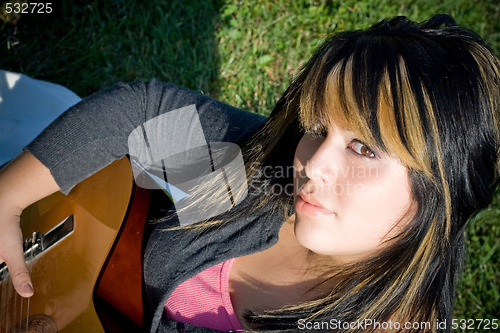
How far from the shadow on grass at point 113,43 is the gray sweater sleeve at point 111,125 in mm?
1068

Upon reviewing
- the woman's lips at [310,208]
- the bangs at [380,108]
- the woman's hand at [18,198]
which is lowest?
the woman's hand at [18,198]

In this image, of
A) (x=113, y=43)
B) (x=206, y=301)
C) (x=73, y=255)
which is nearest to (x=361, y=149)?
(x=206, y=301)

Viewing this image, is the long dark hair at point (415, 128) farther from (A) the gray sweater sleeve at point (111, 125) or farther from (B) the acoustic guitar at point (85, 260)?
(B) the acoustic guitar at point (85, 260)

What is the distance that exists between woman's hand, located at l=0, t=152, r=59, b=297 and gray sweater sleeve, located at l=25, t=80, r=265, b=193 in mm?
35

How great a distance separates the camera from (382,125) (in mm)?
1062

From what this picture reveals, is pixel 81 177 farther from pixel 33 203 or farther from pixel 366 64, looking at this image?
pixel 366 64

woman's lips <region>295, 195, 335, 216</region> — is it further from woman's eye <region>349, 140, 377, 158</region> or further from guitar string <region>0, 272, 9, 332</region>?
guitar string <region>0, 272, 9, 332</region>

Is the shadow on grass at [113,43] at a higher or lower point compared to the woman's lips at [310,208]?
higher

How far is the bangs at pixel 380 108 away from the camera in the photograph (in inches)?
40.8

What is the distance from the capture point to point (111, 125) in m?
1.52

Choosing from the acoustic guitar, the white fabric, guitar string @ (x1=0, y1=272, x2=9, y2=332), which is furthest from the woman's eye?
the white fabric

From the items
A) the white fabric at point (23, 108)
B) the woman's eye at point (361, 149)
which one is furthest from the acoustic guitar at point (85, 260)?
the woman's eye at point (361, 149)

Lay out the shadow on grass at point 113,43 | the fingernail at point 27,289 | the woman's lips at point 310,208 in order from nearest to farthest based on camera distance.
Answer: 1. the woman's lips at point 310,208
2. the fingernail at point 27,289
3. the shadow on grass at point 113,43

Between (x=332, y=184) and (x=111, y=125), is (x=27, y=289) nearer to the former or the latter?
(x=111, y=125)
